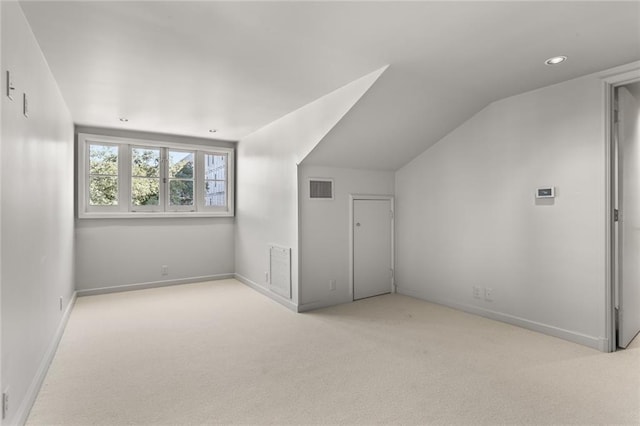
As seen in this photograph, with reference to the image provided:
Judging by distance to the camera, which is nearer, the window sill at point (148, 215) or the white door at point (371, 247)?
the white door at point (371, 247)

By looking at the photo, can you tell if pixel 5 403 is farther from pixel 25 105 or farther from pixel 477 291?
pixel 477 291

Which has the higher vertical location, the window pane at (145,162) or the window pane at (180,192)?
the window pane at (145,162)

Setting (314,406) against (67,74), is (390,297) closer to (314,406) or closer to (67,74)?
(314,406)

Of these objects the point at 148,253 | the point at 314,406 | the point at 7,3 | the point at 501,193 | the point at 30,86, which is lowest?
the point at 314,406

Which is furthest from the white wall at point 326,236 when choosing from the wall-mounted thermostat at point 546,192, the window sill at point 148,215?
the window sill at point 148,215

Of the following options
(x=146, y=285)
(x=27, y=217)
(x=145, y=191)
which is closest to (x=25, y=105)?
(x=27, y=217)

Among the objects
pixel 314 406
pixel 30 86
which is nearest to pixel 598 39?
pixel 314 406

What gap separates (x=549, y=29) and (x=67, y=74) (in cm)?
386

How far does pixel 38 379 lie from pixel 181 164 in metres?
3.91

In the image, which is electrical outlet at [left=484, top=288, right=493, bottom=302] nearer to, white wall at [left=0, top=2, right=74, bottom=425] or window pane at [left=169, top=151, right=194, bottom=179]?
white wall at [left=0, top=2, right=74, bottom=425]

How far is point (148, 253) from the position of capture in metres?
5.27

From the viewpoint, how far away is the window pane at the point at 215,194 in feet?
19.3

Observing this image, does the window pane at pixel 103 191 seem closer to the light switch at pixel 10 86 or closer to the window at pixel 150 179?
the window at pixel 150 179

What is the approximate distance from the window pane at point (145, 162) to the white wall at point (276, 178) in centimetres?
131
